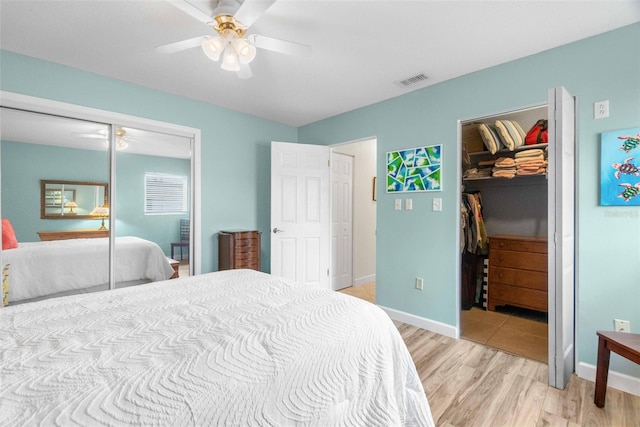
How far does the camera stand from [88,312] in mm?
1257

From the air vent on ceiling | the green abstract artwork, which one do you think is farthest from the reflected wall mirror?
the air vent on ceiling

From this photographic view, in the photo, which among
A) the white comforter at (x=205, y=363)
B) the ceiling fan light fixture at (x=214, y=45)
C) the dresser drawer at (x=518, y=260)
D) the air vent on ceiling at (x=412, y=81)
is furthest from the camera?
the dresser drawer at (x=518, y=260)

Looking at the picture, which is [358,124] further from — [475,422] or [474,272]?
[475,422]

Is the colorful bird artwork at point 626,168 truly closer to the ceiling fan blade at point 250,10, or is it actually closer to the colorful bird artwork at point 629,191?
the colorful bird artwork at point 629,191

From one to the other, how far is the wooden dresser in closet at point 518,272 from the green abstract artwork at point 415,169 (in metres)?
1.18

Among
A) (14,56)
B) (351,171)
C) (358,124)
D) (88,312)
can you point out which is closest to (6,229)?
(14,56)

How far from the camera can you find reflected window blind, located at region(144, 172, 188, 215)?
2863mm

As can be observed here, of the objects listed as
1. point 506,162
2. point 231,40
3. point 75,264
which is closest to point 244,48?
point 231,40

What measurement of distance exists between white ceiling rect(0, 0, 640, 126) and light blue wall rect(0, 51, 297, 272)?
0.39ft

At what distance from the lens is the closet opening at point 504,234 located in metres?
2.89

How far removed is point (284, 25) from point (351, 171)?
104 inches

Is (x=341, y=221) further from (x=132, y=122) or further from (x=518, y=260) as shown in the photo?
(x=132, y=122)

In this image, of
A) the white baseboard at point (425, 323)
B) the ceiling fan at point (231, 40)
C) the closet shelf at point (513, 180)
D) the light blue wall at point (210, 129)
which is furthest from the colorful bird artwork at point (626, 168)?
the light blue wall at point (210, 129)

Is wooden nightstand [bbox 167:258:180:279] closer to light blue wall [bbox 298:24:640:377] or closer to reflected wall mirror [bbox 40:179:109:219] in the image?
reflected wall mirror [bbox 40:179:109:219]
